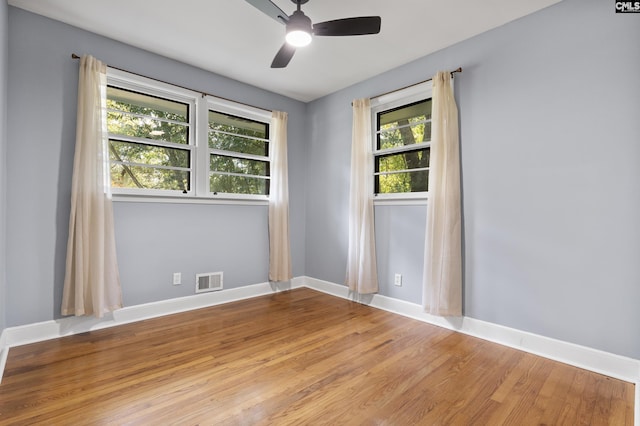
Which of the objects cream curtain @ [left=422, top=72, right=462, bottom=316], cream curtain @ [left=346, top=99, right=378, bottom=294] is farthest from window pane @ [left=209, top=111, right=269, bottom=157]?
cream curtain @ [left=422, top=72, right=462, bottom=316]

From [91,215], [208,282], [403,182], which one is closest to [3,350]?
[91,215]

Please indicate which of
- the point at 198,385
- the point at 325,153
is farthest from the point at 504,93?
the point at 198,385

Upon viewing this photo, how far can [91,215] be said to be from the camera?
2.72 m

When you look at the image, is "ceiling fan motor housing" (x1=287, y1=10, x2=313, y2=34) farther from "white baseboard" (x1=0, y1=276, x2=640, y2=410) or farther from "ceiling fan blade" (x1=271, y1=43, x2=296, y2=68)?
"white baseboard" (x1=0, y1=276, x2=640, y2=410)

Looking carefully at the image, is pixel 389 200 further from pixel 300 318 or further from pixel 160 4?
pixel 160 4

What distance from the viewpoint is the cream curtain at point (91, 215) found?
262 cm

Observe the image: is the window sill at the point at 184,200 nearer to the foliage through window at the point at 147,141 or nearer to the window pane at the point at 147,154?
the foliage through window at the point at 147,141

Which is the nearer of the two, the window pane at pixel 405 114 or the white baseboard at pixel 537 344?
the white baseboard at pixel 537 344

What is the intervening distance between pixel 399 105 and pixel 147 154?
2.79 metres

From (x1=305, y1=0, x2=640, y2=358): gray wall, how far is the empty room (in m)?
0.01

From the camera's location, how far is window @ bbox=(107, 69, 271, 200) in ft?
10.1

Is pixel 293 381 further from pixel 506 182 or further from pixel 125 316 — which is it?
pixel 506 182

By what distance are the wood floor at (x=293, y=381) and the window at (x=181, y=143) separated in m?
1.50

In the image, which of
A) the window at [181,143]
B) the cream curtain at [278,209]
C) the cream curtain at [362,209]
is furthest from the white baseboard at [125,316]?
the cream curtain at [362,209]
